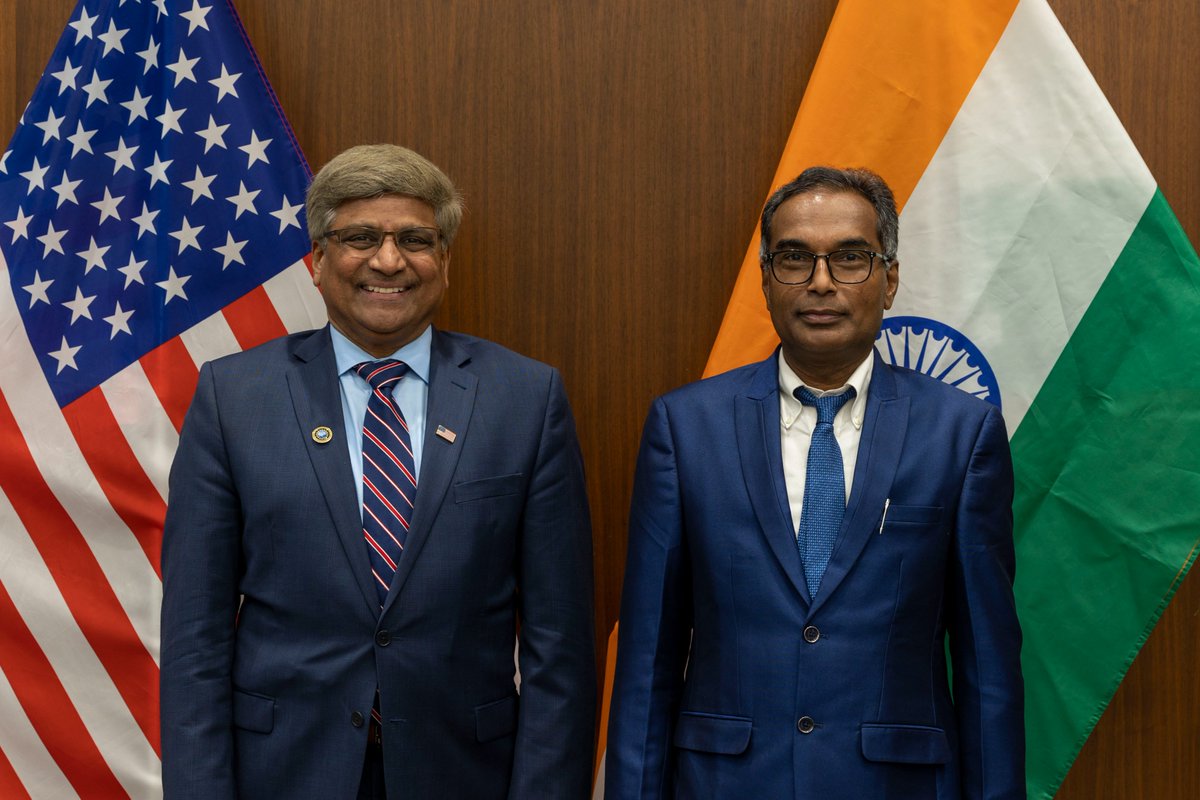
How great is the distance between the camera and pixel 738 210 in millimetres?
2693

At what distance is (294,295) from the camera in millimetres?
2520

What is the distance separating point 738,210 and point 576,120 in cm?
43

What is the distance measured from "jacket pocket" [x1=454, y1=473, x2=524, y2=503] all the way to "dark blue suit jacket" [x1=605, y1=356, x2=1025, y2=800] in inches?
8.9

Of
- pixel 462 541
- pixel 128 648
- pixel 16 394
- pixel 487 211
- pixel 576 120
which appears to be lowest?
pixel 128 648

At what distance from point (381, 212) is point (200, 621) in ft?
2.43

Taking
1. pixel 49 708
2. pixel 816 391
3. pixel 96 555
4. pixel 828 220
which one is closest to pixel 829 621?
pixel 816 391

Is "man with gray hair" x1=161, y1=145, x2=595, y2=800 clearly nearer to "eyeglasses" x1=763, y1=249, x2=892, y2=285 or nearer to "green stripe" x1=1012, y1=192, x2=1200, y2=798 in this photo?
"eyeglasses" x1=763, y1=249, x2=892, y2=285

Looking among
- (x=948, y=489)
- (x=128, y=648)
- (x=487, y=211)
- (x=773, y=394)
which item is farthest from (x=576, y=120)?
(x=128, y=648)

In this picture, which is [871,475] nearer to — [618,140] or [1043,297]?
[1043,297]

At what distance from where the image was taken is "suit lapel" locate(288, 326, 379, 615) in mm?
1844

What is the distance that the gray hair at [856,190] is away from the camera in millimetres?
1881

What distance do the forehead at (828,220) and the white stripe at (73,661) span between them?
68.1 inches

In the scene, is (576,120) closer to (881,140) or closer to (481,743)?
(881,140)

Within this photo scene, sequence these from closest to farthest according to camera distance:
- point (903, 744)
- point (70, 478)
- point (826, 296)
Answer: point (903, 744), point (826, 296), point (70, 478)
